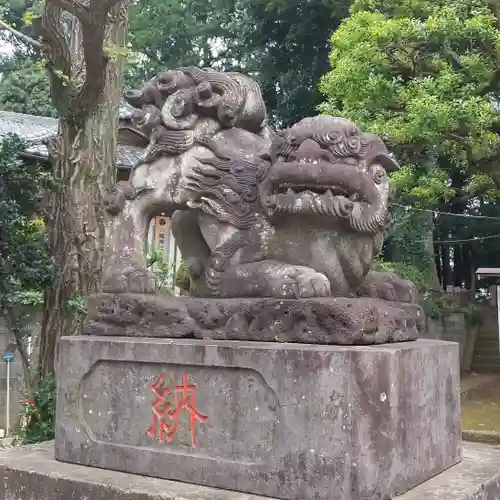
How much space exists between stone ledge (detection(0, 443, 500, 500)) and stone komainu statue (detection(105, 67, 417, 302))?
827 mm

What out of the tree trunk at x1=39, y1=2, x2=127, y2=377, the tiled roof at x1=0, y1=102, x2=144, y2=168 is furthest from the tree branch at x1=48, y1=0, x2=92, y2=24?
the tiled roof at x1=0, y1=102, x2=144, y2=168

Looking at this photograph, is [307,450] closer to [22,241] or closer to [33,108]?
[22,241]

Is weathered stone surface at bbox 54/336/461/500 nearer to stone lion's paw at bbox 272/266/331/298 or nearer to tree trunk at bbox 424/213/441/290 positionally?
stone lion's paw at bbox 272/266/331/298

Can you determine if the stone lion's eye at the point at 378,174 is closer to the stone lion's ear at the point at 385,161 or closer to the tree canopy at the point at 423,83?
the stone lion's ear at the point at 385,161

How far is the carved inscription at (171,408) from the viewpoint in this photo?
287 centimetres

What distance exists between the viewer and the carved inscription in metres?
2.87

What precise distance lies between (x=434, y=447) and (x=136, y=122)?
2087 millimetres

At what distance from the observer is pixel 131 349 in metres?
3.01

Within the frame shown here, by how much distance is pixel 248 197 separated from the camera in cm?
320

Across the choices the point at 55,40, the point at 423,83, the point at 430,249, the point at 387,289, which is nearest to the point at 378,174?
the point at 387,289

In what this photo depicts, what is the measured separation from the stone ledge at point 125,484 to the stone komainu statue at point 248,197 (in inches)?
32.6

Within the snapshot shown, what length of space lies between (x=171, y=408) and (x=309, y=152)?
4.11ft

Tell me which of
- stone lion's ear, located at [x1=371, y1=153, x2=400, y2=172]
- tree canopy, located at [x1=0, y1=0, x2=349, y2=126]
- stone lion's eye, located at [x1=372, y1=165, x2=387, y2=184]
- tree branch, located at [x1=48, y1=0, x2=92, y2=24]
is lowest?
stone lion's eye, located at [x1=372, y1=165, x2=387, y2=184]

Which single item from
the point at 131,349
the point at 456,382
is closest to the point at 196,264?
the point at 131,349
